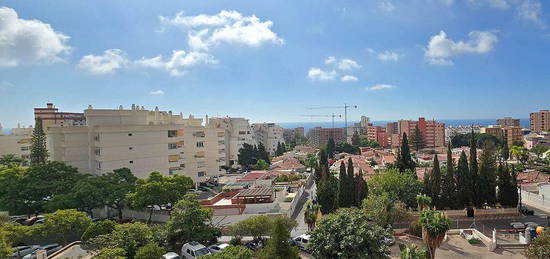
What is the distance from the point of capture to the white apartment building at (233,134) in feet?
251

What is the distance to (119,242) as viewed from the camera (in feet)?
64.2

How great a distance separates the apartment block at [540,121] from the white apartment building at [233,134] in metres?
130

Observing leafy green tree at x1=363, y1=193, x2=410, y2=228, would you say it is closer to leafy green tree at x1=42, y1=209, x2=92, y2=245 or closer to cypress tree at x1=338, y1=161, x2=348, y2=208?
cypress tree at x1=338, y1=161, x2=348, y2=208

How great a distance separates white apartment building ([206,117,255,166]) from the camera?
251ft

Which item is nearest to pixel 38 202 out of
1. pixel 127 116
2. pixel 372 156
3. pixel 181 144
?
pixel 127 116

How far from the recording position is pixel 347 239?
54.7 feet

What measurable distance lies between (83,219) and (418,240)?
2455 centimetres

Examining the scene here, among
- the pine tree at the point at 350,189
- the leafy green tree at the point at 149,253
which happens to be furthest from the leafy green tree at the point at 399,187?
the leafy green tree at the point at 149,253

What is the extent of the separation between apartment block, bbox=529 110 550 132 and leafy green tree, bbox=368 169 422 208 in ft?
475

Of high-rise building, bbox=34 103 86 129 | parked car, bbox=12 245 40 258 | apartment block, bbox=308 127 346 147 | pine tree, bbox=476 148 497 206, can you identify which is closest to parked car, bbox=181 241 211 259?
parked car, bbox=12 245 40 258

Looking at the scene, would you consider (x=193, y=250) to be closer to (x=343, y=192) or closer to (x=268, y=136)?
(x=343, y=192)

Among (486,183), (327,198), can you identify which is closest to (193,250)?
(327,198)

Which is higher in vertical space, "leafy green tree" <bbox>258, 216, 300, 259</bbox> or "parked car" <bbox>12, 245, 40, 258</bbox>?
"leafy green tree" <bbox>258, 216, 300, 259</bbox>

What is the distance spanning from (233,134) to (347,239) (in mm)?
68055
